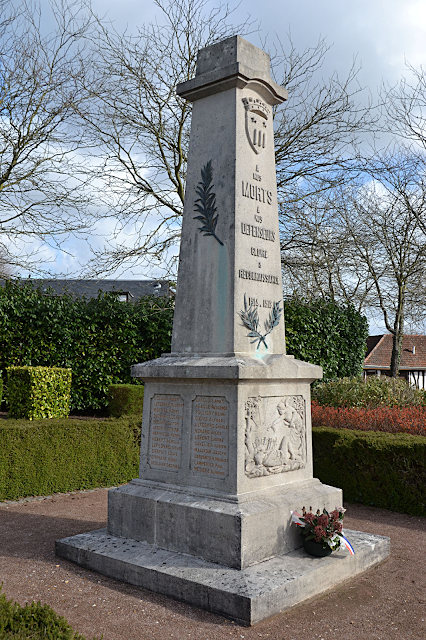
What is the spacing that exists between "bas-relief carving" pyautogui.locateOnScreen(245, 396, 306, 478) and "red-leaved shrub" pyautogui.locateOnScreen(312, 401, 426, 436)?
4.05m

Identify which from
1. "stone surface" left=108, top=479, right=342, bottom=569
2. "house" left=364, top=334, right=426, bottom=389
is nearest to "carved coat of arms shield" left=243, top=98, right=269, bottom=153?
"stone surface" left=108, top=479, right=342, bottom=569

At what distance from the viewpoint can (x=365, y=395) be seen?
11727 mm

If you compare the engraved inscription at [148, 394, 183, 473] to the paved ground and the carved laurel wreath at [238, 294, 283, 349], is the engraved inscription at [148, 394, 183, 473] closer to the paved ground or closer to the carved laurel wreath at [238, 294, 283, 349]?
the carved laurel wreath at [238, 294, 283, 349]

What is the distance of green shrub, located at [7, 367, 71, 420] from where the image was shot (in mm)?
9422

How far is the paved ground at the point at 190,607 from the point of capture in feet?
11.8

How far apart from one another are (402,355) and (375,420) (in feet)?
87.8

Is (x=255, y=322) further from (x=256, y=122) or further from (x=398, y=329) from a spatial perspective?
(x=398, y=329)

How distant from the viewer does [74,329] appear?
38.2 feet

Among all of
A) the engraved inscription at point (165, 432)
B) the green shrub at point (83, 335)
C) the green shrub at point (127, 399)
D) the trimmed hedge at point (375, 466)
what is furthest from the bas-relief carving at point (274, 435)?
the green shrub at point (83, 335)

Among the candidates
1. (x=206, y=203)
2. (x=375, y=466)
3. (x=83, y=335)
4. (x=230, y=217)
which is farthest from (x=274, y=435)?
(x=83, y=335)

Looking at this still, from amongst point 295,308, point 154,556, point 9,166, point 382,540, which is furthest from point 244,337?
point 9,166

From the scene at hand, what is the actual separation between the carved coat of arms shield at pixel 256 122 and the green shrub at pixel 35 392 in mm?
6017

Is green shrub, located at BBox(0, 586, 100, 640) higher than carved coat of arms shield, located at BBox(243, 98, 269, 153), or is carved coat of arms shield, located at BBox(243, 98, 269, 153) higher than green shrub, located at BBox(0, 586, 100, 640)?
carved coat of arms shield, located at BBox(243, 98, 269, 153)

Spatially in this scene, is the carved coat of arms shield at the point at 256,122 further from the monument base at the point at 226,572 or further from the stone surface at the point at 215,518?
the monument base at the point at 226,572
